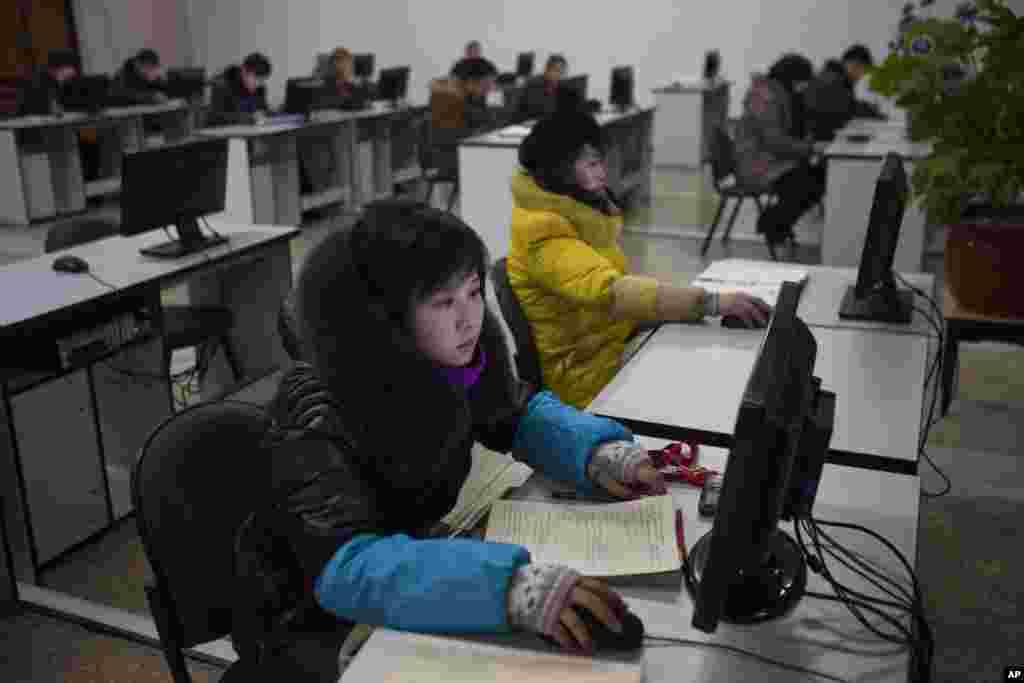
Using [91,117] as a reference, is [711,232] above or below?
below

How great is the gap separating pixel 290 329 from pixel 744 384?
0.85 meters

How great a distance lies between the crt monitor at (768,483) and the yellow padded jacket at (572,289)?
1.11 meters

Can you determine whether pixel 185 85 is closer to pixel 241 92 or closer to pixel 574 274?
pixel 241 92

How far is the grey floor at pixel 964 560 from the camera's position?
90.4 inches

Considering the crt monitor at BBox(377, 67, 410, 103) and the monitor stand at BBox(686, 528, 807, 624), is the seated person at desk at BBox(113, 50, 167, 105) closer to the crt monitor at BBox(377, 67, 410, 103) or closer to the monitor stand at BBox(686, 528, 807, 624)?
the crt monitor at BBox(377, 67, 410, 103)

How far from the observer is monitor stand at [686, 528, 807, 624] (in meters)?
1.26

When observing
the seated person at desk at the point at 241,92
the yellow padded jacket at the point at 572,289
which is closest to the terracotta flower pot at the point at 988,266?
the yellow padded jacket at the point at 572,289

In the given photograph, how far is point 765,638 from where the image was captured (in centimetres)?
122

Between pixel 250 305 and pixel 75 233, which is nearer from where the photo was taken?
pixel 75 233

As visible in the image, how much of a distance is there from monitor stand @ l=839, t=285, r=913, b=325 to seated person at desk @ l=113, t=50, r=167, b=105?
A: 796 cm

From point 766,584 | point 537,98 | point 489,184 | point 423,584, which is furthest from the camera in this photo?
point 537,98

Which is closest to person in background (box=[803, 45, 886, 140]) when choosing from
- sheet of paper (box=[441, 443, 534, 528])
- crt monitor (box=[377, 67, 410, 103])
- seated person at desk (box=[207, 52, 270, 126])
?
crt monitor (box=[377, 67, 410, 103])

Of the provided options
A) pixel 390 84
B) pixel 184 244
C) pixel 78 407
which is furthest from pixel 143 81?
pixel 78 407

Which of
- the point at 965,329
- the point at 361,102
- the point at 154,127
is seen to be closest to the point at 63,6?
the point at 154,127
